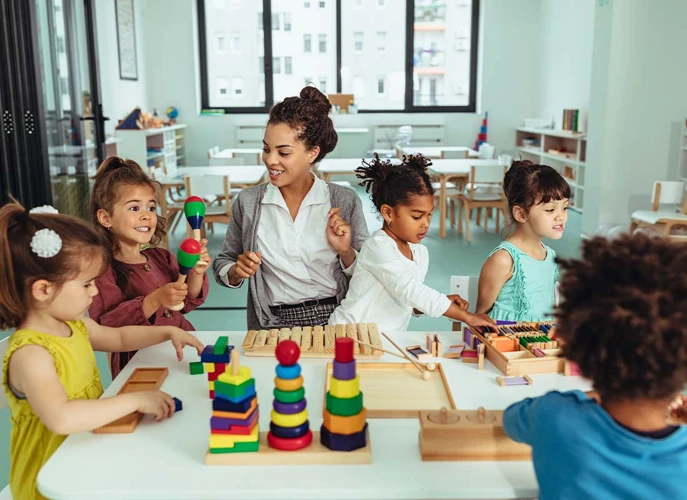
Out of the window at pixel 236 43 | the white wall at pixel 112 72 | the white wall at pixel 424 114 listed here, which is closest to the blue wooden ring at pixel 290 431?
the white wall at pixel 112 72

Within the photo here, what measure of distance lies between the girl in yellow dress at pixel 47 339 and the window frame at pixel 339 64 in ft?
29.1

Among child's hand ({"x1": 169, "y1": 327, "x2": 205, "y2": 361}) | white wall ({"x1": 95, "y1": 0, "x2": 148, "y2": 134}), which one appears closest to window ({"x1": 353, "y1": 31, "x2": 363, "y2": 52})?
white wall ({"x1": 95, "y1": 0, "x2": 148, "y2": 134})

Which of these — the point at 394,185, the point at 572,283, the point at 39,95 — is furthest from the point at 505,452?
the point at 39,95

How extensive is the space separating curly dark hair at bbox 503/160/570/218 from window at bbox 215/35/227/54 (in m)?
8.65

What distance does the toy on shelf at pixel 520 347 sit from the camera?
56.3 inches

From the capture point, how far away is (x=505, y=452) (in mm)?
1106

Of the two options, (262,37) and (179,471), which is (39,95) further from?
(262,37)

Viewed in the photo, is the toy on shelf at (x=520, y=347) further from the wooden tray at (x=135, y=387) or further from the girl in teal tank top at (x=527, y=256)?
the wooden tray at (x=135, y=387)

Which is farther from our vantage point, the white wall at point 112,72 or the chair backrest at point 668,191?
the white wall at point 112,72

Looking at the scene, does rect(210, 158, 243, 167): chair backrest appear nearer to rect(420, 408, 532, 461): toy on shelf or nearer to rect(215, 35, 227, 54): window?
rect(215, 35, 227, 54): window

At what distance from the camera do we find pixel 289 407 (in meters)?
1.09

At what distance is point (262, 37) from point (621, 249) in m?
9.65

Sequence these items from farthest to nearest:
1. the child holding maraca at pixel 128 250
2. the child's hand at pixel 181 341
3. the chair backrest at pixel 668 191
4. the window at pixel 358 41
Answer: the window at pixel 358 41 < the chair backrest at pixel 668 191 < the child holding maraca at pixel 128 250 < the child's hand at pixel 181 341

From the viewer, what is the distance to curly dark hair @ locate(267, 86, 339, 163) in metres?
2.01
